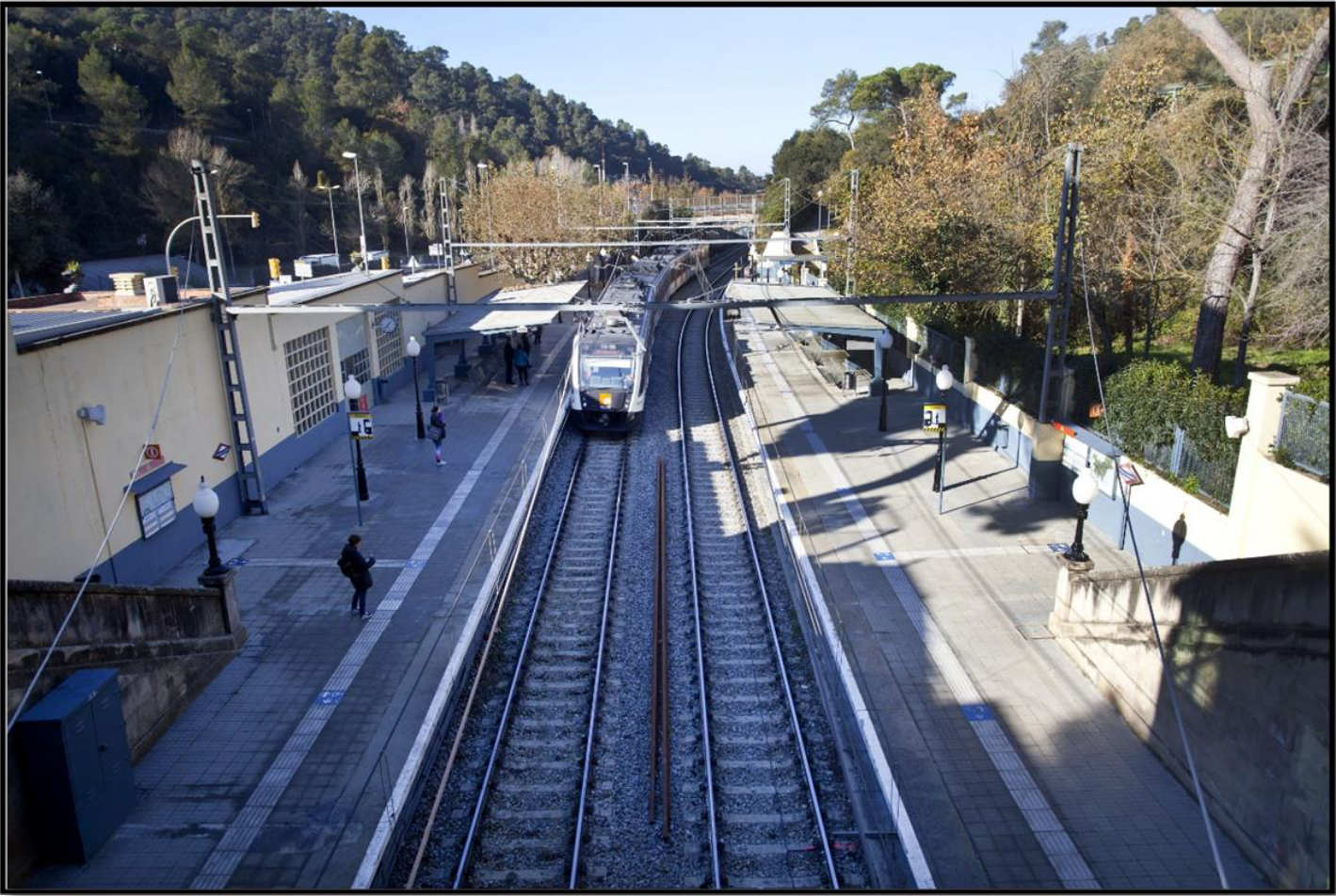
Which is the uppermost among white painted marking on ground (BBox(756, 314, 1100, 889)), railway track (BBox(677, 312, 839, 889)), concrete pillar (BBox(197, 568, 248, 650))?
concrete pillar (BBox(197, 568, 248, 650))

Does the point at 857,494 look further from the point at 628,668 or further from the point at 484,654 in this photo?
the point at 484,654

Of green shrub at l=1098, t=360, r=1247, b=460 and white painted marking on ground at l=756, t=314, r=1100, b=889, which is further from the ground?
green shrub at l=1098, t=360, r=1247, b=460

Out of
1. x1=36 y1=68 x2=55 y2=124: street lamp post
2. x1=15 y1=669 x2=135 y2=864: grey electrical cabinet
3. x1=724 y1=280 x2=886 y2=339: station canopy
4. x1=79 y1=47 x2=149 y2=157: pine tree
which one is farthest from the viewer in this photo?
x1=79 y1=47 x2=149 y2=157: pine tree

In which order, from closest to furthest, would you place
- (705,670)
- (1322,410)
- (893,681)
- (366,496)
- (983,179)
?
1. (1322,410)
2. (893,681)
3. (705,670)
4. (366,496)
5. (983,179)

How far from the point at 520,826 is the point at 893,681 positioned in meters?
4.64

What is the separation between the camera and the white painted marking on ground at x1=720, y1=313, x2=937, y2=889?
736cm

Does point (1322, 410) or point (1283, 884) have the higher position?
point (1322, 410)

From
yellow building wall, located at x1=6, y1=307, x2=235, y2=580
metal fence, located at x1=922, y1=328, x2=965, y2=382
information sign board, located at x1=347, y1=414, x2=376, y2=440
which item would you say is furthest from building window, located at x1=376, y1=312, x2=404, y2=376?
metal fence, located at x1=922, y1=328, x2=965, y2=382

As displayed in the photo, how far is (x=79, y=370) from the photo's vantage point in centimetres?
1184

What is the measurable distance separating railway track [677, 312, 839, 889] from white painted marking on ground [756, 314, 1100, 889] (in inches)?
74.4

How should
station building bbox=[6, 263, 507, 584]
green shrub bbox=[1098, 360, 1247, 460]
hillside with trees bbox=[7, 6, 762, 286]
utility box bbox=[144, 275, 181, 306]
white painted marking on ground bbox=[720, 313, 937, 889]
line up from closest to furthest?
white painted marking on ground bbox=[720, 313, 937, 889] < station building bbox=[6, 263, 507, 584] < green shrub bbox=[1098, 360, 1247, 460] < utility box bbox=[144, 275, 181, 306] < hillside with trees bbox=[7, 6, 762, 286]

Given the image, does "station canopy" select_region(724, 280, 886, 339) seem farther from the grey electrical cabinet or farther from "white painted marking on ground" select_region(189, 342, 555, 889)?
the grey electrical cabinet

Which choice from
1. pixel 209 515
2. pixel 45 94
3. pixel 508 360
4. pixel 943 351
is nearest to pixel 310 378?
pixel 508 360

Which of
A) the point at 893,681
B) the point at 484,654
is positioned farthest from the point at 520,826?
the point at 893,681
